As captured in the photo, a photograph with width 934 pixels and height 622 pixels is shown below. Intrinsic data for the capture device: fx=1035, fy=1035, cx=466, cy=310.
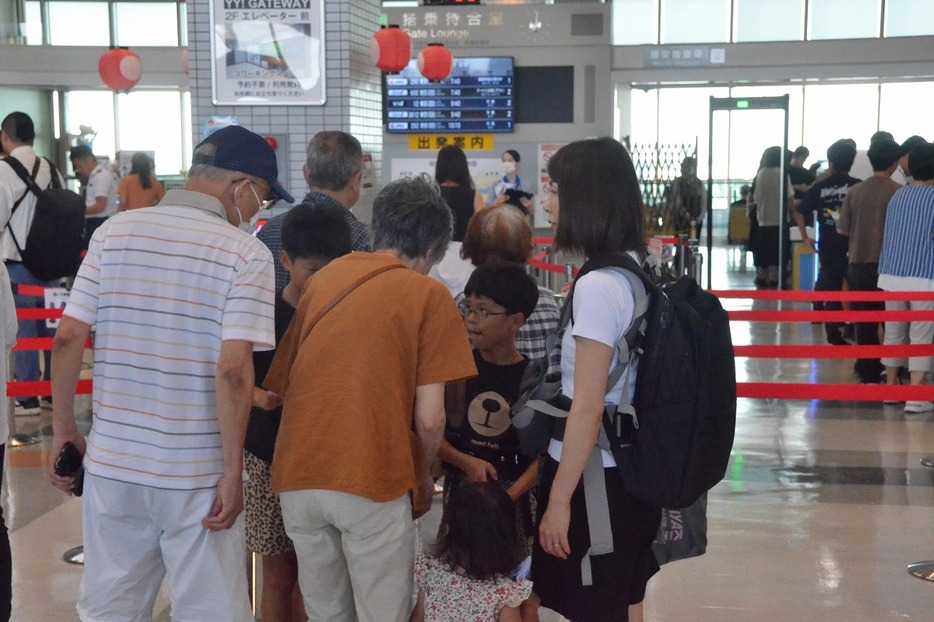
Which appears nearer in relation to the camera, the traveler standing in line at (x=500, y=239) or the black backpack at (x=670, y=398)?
the black backpack at (x=670, y=398)

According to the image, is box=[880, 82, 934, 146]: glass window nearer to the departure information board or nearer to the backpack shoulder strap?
the departure information board

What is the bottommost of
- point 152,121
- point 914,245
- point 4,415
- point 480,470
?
point 480,470

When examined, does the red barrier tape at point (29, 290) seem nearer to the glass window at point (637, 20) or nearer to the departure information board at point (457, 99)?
the departure information board at point (457, 99)

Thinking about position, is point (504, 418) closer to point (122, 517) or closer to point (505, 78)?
point (122, 517)

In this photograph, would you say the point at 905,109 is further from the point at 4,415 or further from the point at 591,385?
the point at 4,415

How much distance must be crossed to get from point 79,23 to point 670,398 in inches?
744

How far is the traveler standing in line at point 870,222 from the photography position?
7.40 metres

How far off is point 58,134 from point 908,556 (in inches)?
701

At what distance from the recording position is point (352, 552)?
2.42 metres

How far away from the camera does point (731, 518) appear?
488cm

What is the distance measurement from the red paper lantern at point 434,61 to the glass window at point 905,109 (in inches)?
352

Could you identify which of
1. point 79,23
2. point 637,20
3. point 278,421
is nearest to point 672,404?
point 278,421

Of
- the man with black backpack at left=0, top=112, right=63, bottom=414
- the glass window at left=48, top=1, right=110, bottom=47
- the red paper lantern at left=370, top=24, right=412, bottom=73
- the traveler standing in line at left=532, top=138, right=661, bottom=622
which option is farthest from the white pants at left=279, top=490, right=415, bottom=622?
the glass window at left=48, top=1, right=110, bottom=47

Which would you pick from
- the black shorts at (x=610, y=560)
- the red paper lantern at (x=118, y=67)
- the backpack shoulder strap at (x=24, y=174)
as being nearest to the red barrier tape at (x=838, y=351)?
the black shorts at (x=610, y=560)
